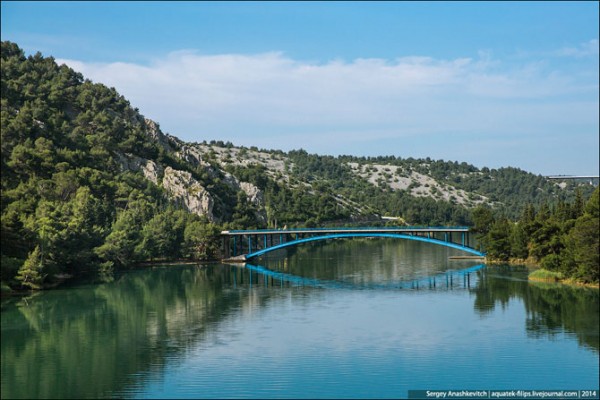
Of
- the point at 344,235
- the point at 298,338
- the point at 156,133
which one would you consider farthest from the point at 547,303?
the point at 156,133

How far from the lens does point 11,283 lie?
2781 inches

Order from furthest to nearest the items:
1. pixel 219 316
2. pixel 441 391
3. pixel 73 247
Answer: pixel 73 247 → pixel 219 316 → pixel 441 391

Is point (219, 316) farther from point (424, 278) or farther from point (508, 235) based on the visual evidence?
point (508, 235)

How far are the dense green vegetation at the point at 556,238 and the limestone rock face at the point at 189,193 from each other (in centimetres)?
5470

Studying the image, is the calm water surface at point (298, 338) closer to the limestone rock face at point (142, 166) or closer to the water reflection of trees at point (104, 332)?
the water reflection of trees at point (104, 332)

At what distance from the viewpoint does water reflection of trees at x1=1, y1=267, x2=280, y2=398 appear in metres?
40.3

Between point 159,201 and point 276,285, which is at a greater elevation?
point 159,201

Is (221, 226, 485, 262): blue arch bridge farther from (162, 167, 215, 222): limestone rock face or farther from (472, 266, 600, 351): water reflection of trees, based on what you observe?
(472, 266, 600, 351): water reflection of trees

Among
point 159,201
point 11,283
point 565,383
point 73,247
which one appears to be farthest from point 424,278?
point 159,201

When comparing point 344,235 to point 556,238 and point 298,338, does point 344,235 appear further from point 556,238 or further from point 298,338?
point 298,338

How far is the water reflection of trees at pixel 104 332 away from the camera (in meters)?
40.3

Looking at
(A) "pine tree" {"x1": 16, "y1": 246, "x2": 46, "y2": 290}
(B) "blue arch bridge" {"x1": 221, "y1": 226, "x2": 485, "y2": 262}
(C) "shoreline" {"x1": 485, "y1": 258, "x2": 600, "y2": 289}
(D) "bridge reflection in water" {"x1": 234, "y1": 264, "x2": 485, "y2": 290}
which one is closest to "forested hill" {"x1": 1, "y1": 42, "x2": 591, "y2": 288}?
(A) "pine tree" {"x1": 16, "y1": 246, "x2": 46, "y2": 290}

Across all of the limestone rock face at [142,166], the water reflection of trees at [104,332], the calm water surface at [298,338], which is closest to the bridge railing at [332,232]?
the calm water surface at [298,338]

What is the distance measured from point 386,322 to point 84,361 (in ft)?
76.6
